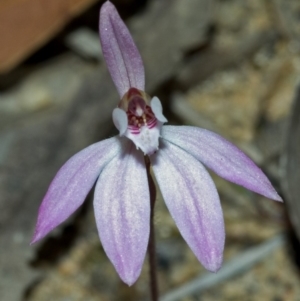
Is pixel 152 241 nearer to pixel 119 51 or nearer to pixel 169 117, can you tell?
pixel 119 51

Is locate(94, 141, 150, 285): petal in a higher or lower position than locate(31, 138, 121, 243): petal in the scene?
lower

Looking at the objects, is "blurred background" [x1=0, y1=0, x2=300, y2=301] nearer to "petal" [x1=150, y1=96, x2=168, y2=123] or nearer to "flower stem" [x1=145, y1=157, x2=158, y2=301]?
"flower stem" [x1=145, y1=157, x2=158, y2=301]

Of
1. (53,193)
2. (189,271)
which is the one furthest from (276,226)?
(53,193)

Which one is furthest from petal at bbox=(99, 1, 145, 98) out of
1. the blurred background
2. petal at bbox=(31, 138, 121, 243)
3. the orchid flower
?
the blurred background

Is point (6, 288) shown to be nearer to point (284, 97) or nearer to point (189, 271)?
point (189, 271)

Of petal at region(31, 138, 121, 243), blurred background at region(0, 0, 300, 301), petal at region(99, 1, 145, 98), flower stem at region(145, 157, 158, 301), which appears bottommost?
blurred background at region(0, 0, 300, 301)

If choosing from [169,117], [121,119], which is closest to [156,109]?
[121,119]
